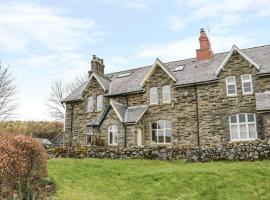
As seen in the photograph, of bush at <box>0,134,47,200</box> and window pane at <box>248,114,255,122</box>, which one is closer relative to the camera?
bush at <box>0,134,47,200</box>

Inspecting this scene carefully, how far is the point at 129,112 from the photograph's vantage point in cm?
2998

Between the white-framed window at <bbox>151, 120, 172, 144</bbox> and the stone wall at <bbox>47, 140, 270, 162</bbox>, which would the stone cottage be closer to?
the white-framed window at <bbox>151, 120, 172, 144</bbox>

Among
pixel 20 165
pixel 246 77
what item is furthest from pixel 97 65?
pixel 20 165

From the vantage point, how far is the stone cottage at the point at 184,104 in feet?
82.8

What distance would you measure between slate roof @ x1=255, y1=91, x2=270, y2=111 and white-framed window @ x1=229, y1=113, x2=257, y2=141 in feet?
5.40

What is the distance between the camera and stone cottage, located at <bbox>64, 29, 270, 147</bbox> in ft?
82.8

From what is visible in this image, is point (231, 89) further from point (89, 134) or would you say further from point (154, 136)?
point (89, 134)

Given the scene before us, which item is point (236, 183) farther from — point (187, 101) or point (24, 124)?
point (24, 124)

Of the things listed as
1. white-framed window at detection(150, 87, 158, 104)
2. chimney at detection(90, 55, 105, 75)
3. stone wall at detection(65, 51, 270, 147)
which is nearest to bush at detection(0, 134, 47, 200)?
stone wall at detection(65, 51, 270, 147)

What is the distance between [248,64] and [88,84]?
55.0 feet

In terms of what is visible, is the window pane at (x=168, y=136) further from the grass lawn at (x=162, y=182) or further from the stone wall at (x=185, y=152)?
the grass lawn at (x=162, y=182)

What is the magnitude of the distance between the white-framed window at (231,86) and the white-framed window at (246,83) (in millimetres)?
738

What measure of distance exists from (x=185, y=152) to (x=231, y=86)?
796 centimetres

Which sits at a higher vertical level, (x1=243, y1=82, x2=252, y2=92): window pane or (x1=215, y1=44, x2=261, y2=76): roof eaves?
(x1=215, y1=44, x2=261, y2=76): roof eaves
